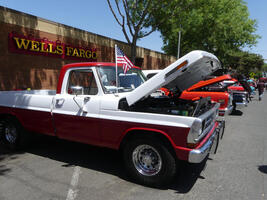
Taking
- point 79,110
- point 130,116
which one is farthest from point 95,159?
point 130,116

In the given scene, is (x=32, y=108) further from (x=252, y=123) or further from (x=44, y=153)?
(x=252, y=123)

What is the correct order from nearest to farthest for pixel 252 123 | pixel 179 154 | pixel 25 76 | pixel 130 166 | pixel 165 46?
pixel 179 154, pixel 130 166, pixel 252 123, pixel 25 76, pixel 165 46

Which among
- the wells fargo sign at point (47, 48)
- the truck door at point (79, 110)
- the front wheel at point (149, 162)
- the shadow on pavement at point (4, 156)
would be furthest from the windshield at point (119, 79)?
the wells fargo sign at point (47, 48)

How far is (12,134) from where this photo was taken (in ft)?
16.1

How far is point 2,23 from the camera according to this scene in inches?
399

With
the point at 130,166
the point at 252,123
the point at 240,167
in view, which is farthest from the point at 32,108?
the point at 252,123

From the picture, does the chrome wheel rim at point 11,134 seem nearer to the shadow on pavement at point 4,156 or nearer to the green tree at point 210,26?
the shadow on pavement at point 4,156

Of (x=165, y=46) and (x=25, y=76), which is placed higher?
(x=165, y=46)

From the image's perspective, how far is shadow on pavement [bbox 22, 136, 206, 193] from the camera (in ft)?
11.4

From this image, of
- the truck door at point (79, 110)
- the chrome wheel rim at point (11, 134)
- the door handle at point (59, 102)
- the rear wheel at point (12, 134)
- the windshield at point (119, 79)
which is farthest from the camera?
the chrome wheel rim at point (11, 134)

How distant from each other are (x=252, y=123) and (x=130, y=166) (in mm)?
6776

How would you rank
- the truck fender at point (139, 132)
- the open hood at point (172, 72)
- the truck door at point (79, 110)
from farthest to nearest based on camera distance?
the truck door at point (79, 110) < the truck fender at point (139, 132) < the open hood at point (172, 72)

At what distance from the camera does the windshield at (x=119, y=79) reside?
3.78 m

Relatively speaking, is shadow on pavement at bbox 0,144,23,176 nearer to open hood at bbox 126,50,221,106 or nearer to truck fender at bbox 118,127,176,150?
truck fender at bbox 118,127,176,150
